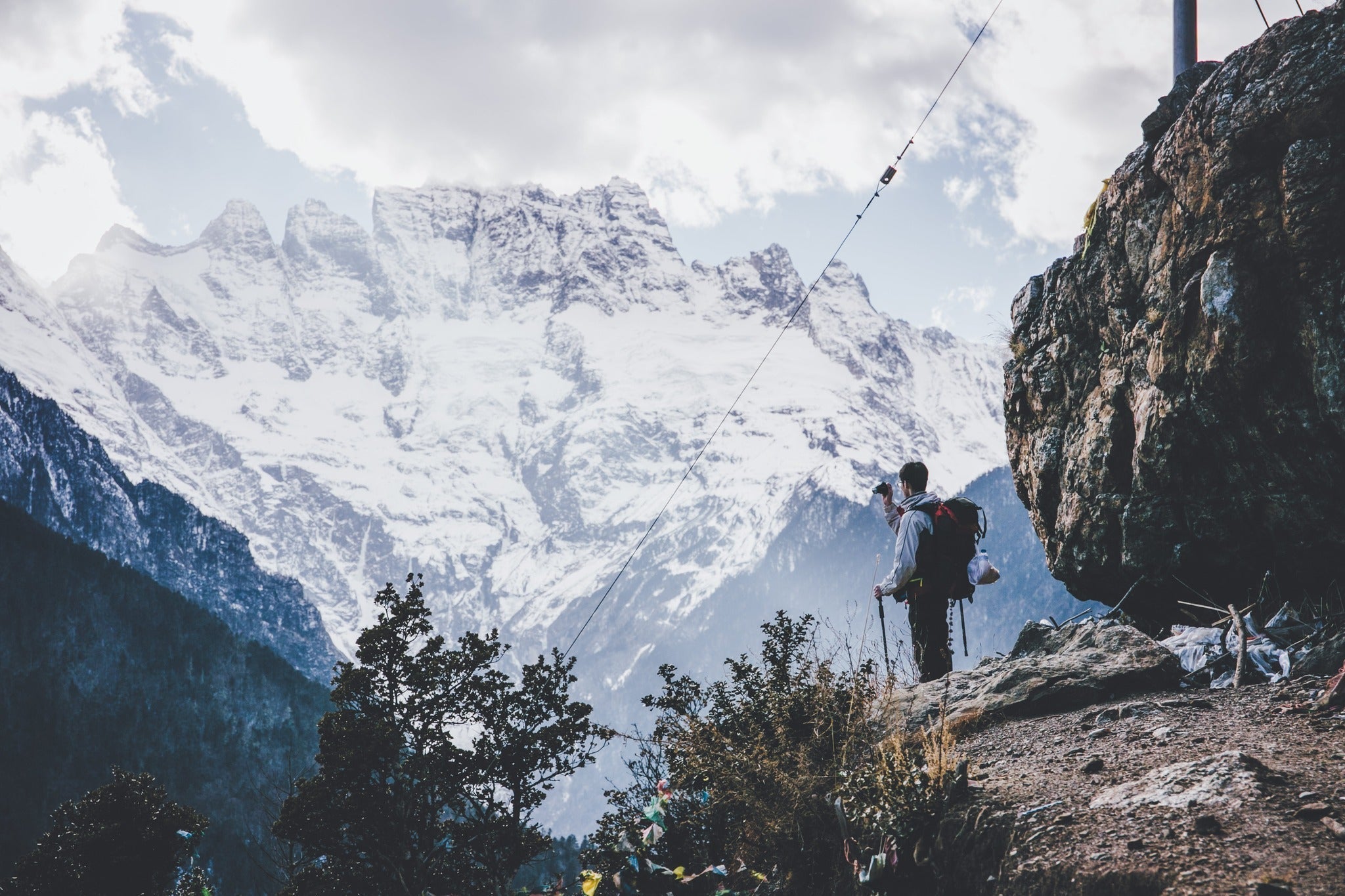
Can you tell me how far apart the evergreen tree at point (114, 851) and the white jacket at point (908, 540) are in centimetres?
2282

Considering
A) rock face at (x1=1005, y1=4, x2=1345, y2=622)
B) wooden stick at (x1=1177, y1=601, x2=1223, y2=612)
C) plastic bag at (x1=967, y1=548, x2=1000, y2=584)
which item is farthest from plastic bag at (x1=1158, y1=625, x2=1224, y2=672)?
plastic bag at (x1=967, y1=548, x2=1000, y2=584)

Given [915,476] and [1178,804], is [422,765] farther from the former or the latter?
[1178,804]

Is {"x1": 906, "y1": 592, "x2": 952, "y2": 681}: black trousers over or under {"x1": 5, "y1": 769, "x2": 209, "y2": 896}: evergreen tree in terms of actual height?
under

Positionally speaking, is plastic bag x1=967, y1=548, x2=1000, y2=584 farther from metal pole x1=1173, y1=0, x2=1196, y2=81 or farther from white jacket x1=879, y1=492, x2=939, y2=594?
metal pole x1=1173, y1=0, x2=1196, y2=81

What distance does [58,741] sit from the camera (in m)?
116

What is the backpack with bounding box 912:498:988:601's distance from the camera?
780 cm

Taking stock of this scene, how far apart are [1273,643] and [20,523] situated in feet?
525

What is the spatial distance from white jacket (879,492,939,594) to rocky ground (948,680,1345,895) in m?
2.00

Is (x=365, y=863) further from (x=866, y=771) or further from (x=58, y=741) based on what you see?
(x=58, y=741)

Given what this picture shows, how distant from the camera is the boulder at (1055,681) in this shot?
22.7 feet

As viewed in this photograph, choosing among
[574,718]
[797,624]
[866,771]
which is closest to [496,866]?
[574,718]

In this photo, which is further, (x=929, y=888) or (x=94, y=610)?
(x=94, y=610)

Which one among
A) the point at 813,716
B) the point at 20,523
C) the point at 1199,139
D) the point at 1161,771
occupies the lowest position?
the point at 1161,771

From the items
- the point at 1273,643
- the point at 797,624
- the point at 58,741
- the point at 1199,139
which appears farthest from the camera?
the point at 58,741
